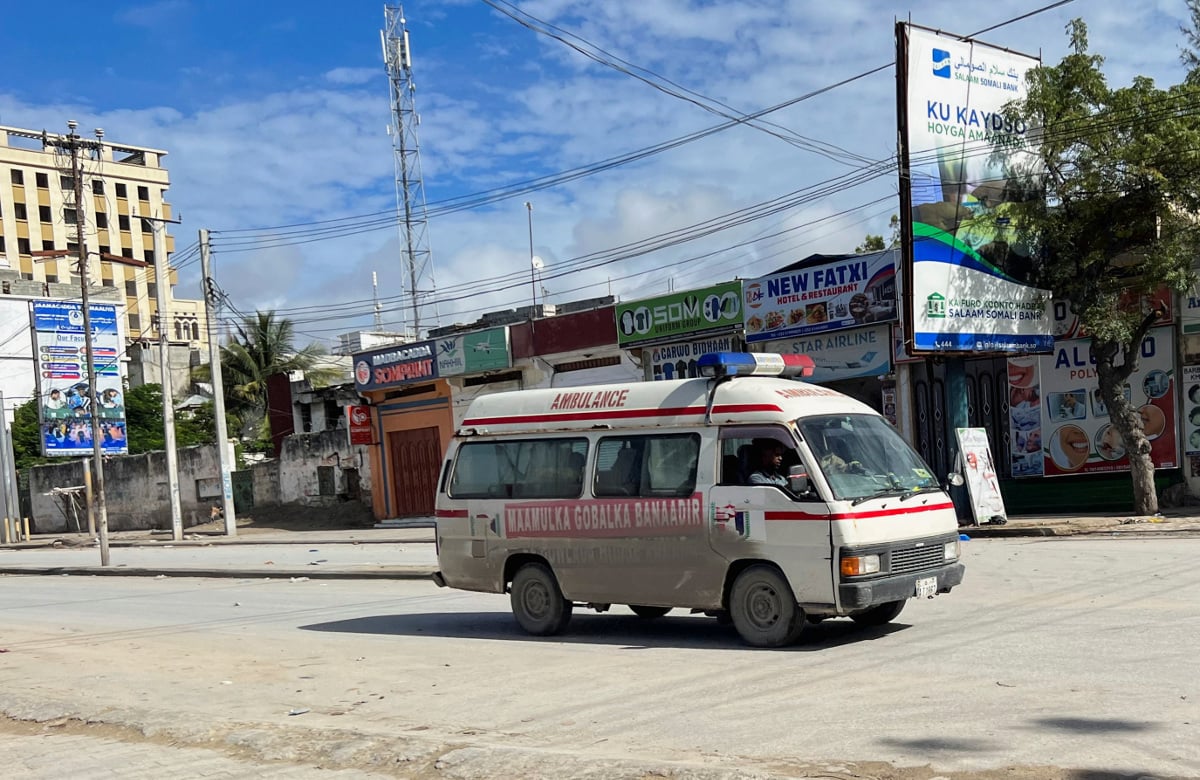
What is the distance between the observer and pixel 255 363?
56.0m

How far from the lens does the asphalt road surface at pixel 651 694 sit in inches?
243

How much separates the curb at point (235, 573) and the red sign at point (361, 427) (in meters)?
11.0

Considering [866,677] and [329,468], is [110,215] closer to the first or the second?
[329,468]

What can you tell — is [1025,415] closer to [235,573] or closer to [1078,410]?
[1078,410]

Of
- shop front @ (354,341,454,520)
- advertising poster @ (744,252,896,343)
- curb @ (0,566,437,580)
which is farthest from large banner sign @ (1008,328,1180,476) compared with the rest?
shop front @ (354,341,454,520)

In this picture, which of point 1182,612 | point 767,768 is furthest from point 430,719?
point 1182,612

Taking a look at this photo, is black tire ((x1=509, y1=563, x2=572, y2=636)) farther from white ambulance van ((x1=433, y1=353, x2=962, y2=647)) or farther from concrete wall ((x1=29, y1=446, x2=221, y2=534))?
concrete wall ((x1=29, y1=446, x2=221, y2=534))

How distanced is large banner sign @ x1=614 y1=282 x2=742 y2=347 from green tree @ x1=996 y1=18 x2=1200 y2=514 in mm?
7689

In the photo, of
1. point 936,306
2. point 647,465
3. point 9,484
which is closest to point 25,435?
point 9,484

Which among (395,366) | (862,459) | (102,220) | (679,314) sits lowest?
(862,459)

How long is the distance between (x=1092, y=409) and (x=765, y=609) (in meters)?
14.8

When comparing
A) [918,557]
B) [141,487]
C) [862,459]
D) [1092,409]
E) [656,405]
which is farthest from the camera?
[141,487]

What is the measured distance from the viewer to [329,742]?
7.07 m

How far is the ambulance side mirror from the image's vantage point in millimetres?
9539
